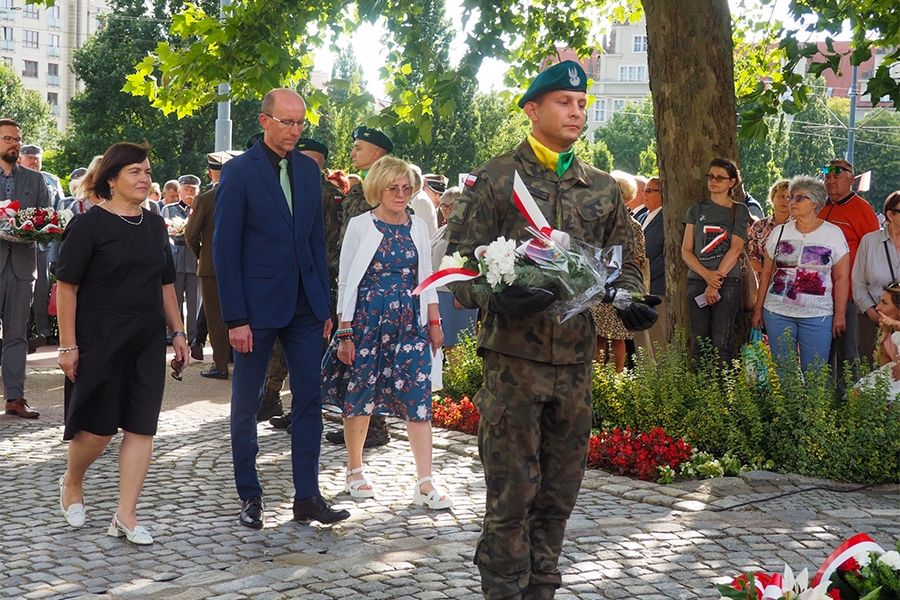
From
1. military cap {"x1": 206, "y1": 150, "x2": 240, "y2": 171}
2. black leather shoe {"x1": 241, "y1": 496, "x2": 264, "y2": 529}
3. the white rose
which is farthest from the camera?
military cap {"x1": 206, "y1": 150, "x2": 240, "y2": 171}

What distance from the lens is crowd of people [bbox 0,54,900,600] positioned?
14.7ft

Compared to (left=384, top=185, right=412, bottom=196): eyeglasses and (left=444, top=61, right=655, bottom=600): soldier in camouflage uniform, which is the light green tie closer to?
(left=384, top=185, right=412, bottom=196): eyeglasses

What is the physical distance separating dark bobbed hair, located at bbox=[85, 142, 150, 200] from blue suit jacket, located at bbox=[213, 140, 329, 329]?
1.57ft

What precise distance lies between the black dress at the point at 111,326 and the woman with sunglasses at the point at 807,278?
549 centimetres

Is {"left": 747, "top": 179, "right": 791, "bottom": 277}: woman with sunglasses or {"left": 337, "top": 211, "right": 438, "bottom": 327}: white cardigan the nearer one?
{"left": 337, "top": 211, "right": 438, "bottom": 327}: white cardigan

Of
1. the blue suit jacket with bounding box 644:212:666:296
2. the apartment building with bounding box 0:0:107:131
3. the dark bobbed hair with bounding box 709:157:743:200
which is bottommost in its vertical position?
the blue suit jacket with bounding box 644:212:666:296

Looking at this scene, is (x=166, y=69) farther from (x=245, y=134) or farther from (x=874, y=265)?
(x=245, y=134)

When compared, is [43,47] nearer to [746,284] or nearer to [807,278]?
[746,284]

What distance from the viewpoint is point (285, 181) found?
643cm

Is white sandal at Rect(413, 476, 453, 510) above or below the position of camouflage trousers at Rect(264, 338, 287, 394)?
below

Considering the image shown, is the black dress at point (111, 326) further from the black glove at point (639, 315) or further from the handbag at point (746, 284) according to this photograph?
the handbag at point (746, 284)

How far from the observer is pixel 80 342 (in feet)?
19.7

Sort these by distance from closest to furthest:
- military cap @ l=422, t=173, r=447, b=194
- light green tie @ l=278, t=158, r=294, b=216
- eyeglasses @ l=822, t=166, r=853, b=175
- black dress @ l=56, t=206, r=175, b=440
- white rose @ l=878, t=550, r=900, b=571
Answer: white rose @ l=878, t=550, r=900, b=571, black dress @ l=56, t=206, r=175, b=440, light green tie @ l=278, t=158, r=294, b=216, eyeglasses @ l=822, t=166, r=853, b=175, military cap @ l=422, t=173, r=447, b=194

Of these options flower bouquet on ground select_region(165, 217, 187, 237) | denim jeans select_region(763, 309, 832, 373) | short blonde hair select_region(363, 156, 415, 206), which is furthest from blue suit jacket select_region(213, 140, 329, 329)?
flower bouquet on ground select_region(165, 217, 187, 237)
